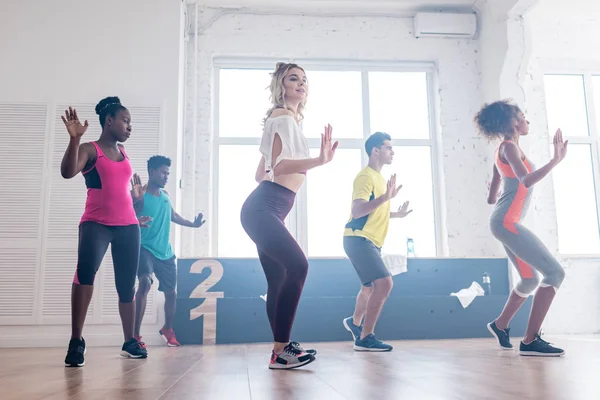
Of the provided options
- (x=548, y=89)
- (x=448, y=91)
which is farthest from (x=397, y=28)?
(x=548, y=89)

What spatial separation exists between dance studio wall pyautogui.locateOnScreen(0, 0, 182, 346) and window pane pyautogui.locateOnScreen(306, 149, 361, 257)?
158 centimetres

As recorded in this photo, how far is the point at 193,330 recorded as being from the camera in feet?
13.1

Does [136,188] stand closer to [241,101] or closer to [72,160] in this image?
[72,160]

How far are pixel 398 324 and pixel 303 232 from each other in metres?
1.44

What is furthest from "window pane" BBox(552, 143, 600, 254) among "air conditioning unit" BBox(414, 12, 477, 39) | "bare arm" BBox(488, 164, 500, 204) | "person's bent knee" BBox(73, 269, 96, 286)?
"person's bent knee" BBox(73, 269, 96, 286)

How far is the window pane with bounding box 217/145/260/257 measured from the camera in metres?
5.25

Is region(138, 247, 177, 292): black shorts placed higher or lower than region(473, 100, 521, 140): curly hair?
lower

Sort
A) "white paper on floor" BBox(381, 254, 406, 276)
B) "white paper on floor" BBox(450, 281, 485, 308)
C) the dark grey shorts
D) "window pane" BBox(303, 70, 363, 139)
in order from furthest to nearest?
"window pane" BBox(303, 70, 363, 139), "white paper on floor" BBox(381, 254, 406, 276), "white paper on floor" BBox(450, 281, 485, 308), the dark grey shorts

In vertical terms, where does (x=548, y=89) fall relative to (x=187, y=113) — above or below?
above

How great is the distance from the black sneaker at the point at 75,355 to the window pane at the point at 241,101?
3.34 metres

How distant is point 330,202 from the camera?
5430 millimetres

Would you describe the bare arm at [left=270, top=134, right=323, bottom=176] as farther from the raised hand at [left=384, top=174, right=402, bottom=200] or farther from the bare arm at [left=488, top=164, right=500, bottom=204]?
the bare arm at [left=488, top=164, right=500, bottom=204]

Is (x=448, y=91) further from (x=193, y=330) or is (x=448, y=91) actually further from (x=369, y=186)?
(x=193, y=330)

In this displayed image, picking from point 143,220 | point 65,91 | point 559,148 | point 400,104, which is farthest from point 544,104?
point 65,91
